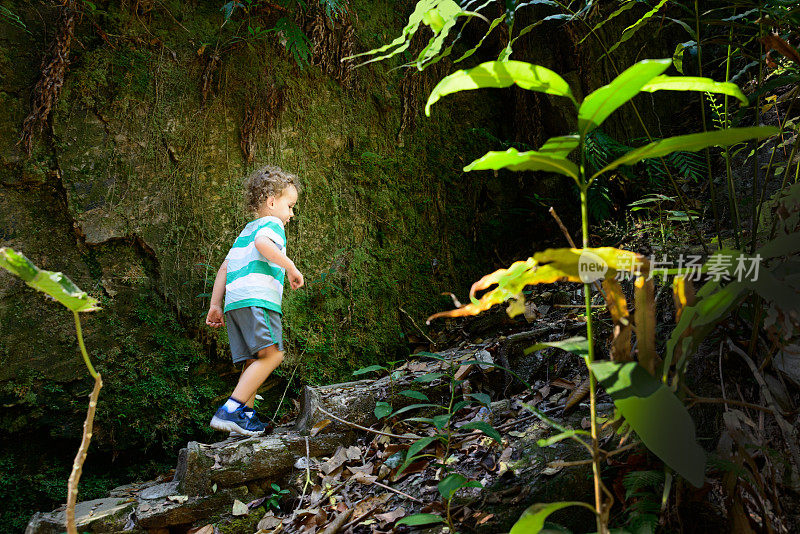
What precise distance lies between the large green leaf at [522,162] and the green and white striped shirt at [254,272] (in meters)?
2.14

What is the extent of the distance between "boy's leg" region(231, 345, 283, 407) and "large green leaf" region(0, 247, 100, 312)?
184 centimetres

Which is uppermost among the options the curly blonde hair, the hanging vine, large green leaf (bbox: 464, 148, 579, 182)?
the hanging vine

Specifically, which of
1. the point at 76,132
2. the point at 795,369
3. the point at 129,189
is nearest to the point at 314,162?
the point at 129,189

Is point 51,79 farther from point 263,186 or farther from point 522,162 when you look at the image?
point 522,162

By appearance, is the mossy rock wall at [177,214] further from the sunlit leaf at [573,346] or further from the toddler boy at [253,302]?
the sunlit leaf at [573,346]

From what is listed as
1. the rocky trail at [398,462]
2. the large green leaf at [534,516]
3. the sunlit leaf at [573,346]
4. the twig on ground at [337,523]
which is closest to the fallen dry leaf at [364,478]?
the rocky trail at [398,462]

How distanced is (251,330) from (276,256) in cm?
45

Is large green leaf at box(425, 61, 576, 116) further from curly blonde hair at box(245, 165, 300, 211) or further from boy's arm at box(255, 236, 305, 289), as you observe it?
curly blonde hair at box(245, 165, 300, 211)

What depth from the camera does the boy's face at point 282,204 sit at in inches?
124

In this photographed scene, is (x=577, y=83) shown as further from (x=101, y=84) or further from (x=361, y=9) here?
(x=101, y=84)

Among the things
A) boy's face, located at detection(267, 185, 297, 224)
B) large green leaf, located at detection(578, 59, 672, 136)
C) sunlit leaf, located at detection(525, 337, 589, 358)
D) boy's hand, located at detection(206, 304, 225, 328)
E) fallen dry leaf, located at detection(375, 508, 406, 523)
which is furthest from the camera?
boy's face, located at detection(267, 185, 297, 224)

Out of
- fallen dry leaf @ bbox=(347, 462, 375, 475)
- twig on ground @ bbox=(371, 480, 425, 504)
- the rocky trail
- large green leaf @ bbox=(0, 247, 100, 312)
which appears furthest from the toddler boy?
large green leaf @ bbox=(0, 247, 100, 312)

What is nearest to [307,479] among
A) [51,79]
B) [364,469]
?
[364,469]

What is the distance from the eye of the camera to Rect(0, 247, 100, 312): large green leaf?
988 millimetres
